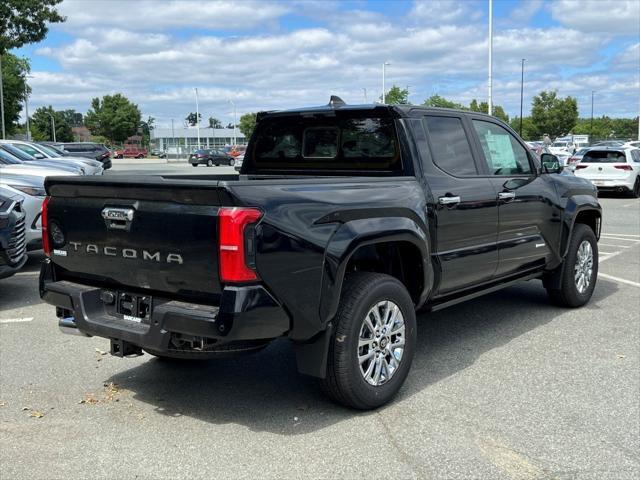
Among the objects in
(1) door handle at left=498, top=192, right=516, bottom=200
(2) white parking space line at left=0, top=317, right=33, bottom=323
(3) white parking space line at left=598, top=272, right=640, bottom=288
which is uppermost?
(1) door handle at left=498, top=192, right=516, bottom=200

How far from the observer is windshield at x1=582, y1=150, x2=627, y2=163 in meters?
20.5

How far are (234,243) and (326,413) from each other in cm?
139

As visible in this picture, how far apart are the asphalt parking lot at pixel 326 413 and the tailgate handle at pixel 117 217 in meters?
1.19

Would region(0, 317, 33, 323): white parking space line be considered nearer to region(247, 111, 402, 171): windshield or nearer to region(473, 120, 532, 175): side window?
region(247, 111, 402, 171): windshield

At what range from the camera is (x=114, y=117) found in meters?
84.2

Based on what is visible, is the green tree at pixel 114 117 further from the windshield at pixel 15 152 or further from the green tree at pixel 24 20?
the windshield at pixel 15 152

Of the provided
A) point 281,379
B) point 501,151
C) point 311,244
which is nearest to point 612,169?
point 501,151

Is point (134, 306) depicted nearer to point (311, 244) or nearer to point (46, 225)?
point (46, 225)

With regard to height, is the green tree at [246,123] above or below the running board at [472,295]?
above

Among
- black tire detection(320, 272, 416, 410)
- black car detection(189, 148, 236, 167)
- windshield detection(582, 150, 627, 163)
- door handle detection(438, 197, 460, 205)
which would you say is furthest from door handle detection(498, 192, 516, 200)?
black car detection(189, 148, 236, 167)

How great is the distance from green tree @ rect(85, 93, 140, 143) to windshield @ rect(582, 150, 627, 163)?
72489mm

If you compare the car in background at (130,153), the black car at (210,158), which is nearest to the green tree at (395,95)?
the black car at (210,158)

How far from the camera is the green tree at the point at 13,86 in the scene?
169ft

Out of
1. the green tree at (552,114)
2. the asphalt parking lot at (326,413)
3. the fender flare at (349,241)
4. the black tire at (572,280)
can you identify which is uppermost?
the green tree at (552,114)
